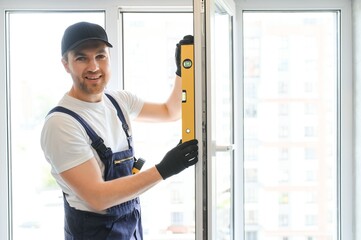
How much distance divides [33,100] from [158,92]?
627 mm

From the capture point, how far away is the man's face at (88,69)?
1421mm

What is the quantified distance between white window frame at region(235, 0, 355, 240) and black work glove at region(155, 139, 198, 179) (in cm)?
75

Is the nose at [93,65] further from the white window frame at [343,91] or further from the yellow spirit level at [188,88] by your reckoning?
the white window frame at [343,91]

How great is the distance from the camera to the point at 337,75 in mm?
1950

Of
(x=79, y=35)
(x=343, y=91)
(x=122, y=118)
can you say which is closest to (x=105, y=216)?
(x=122, y=118)

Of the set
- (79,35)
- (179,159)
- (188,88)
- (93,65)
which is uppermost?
(79,35)

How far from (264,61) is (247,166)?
53 centimetres

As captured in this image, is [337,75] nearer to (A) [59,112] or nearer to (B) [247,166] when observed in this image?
(B) [247,166]

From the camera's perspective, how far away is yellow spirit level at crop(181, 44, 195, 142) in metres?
1.17

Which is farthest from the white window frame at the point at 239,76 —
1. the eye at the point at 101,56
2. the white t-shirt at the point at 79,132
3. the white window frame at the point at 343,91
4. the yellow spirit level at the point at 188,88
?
the yellow spirit level at the point at 188,88

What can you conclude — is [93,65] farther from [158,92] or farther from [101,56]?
[158,92]

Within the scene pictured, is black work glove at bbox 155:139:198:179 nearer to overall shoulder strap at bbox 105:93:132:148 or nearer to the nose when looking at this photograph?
overall shoulder strap at bbox 105:93:132:148

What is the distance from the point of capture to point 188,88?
1.18 metres

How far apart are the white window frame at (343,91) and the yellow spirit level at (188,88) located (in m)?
0.77
